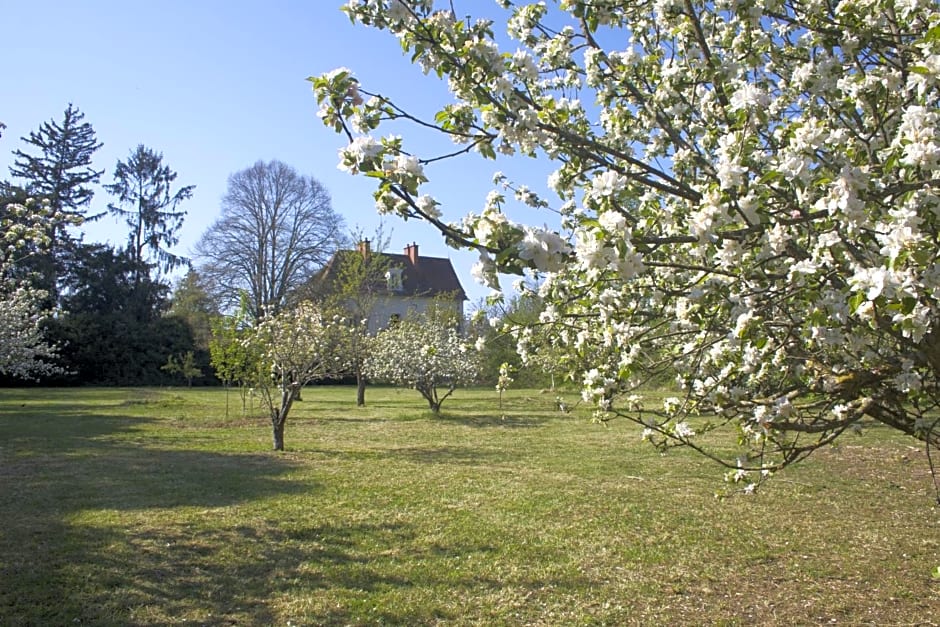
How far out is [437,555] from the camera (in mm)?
4695

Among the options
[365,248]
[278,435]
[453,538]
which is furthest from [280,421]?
[365,248]

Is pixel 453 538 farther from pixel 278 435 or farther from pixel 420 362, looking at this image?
pixel 420 362

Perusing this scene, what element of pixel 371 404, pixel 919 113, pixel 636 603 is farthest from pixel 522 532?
pixel 371 404

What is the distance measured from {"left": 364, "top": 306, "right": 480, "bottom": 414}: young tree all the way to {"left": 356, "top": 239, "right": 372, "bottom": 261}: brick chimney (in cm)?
547

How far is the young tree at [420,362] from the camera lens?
16.0 meters

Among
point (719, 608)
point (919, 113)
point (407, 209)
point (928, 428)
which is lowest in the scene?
point (719, 608)

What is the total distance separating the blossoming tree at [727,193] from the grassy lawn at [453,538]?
119 centimetres

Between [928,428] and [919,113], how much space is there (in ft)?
5.85

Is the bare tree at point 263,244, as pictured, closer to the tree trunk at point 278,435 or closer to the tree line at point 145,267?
the tree line at point 145,267

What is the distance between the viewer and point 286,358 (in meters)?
10.4

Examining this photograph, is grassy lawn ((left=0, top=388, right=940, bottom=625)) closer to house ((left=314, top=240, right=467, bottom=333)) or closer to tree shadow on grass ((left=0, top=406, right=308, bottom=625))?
tree shadow on grass ((left=0, top=406, right=308, bottom=625))

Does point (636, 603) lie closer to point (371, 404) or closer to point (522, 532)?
point (522, 532)

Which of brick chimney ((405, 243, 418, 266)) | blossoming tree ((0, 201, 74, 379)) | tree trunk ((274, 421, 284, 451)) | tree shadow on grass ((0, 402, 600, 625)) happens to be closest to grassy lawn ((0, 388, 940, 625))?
tree shadow on grass ((0, 402, 600, 625))

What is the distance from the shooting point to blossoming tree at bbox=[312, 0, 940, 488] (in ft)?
6.64
